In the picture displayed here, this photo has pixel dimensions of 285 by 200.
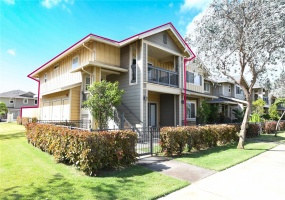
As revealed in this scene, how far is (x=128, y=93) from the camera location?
546 inches

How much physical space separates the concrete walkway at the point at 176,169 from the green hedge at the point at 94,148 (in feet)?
2.80

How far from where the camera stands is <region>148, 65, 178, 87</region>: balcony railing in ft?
46.4

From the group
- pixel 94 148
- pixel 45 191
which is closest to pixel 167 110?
pixel 94 148

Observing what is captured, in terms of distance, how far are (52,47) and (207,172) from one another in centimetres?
1874

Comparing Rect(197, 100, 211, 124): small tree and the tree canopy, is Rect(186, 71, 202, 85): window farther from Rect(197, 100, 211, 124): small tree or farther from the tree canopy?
the tree canopy

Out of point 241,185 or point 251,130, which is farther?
point 251,130

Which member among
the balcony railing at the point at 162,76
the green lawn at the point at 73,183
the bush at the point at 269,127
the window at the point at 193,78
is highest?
the window at the point at 193,78

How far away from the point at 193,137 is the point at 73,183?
6269mm

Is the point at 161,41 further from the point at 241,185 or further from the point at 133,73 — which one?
the point at 241,185

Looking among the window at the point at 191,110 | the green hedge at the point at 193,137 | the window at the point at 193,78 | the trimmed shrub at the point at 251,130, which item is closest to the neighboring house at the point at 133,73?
the window at the point at 191,110

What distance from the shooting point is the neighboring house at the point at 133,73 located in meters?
13.1

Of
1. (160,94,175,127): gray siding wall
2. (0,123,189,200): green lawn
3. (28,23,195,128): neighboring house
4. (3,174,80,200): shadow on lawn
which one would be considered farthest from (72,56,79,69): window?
(3,174,80,200): shadow on lawn

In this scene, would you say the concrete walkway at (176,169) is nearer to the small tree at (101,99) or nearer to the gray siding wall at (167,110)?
the small tree at (101,99)

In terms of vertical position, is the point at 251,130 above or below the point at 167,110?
below
